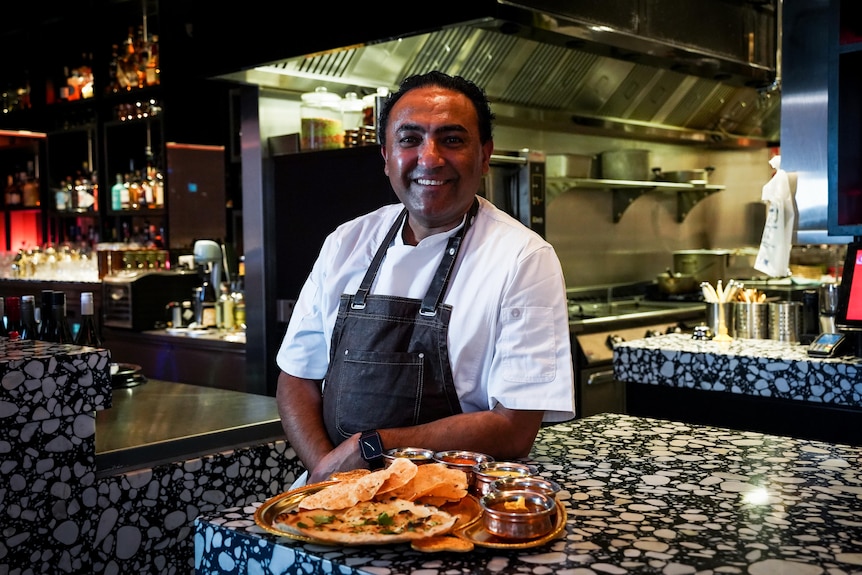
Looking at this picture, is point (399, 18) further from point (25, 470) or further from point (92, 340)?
point (25, 470)

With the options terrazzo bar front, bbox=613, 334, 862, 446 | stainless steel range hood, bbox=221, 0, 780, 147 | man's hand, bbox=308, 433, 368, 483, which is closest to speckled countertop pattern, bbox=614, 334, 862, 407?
terrazzo bar front, bbox=613, 334, 862, 446

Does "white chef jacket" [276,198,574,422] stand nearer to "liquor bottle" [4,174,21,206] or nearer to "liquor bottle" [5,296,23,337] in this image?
"liquor bottle" [5,296,23,337]

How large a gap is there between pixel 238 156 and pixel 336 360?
493cm

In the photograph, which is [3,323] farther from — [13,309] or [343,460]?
[343,460]

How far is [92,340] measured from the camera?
149 inches

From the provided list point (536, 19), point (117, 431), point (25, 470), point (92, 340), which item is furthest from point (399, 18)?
point (25, 470)

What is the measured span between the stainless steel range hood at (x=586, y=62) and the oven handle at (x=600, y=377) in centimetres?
169

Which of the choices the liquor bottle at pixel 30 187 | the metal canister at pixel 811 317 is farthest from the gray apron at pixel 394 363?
the liquor bottle at pixel 30 187

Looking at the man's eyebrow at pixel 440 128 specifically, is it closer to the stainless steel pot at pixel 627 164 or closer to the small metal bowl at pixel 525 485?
the small metal bowl at pixel 525 485

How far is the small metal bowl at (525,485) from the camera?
1387 millimetres

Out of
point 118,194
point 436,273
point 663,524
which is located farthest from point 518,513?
point 118,194

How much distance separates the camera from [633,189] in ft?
21.3

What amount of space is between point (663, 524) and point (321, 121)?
376cm

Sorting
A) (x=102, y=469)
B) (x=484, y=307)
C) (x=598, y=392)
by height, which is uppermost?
(x=484, y=307)
